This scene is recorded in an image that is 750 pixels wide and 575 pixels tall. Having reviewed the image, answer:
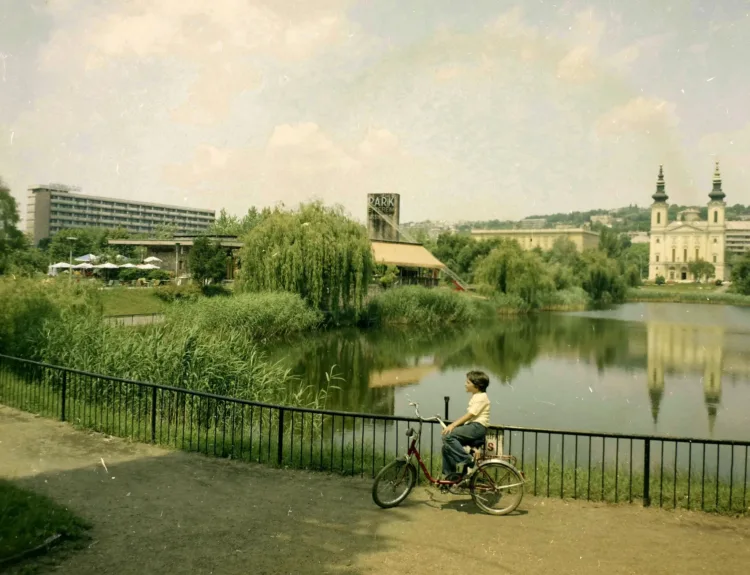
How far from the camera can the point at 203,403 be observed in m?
13.0

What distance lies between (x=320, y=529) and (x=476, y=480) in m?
1.71

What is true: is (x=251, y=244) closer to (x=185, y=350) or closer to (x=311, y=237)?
(x=311, y=237)

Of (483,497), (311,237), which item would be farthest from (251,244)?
(483,497)

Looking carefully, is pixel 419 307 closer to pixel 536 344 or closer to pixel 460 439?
pixel 536 344

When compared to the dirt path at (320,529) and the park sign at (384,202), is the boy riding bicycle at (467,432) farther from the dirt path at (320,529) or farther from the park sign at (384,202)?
the park sign at (384,202)

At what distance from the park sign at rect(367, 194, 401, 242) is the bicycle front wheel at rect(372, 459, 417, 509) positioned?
61653 mm

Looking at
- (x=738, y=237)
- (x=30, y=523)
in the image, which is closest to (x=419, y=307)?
(x=30, y=523)

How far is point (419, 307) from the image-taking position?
39.6 meters

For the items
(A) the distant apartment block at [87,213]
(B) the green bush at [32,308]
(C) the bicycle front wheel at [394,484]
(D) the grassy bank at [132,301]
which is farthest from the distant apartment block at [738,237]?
(C) the bicycle front wheel at [394,484]

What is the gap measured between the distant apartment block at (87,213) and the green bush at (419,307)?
202 ft

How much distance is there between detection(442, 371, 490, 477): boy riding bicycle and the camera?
6777mm

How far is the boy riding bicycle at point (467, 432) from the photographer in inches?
267

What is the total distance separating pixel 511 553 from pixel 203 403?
8.62m

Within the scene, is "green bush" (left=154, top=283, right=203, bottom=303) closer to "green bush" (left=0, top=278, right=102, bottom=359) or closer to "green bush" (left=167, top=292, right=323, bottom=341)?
"green bush" (left=167, top=292, right=323, bottom=341)
